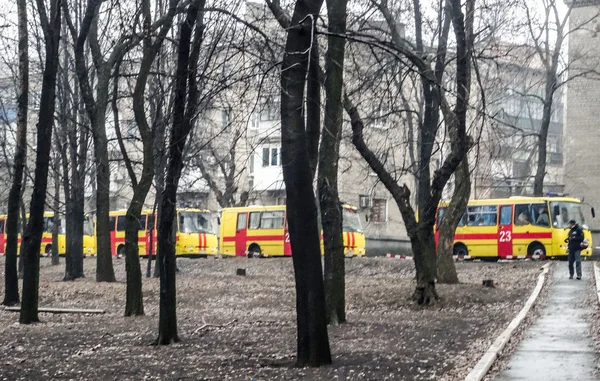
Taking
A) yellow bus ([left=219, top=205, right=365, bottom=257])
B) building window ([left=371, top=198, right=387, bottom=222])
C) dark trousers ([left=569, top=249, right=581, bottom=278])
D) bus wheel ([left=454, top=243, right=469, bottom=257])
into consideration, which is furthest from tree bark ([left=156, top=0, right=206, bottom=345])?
building window ([left=371, top=198, right=387, bottom=222])

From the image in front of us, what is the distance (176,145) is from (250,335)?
358 centimetres

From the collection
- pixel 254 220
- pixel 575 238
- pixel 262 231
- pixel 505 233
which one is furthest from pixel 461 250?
pixel 575 238

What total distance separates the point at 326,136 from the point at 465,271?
19.6 m

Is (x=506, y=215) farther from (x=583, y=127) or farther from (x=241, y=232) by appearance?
(x=583, y=127)

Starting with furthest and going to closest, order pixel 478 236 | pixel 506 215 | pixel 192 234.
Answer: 1. pixel 192 234
2. pixel 478 236
3. pixel 506 215

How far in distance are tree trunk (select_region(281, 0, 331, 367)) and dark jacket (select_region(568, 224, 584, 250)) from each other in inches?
735

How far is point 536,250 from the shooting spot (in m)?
45.3

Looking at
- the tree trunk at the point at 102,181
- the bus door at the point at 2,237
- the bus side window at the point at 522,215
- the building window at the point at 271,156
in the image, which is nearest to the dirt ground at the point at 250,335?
the tree trunk at the point at 102,181

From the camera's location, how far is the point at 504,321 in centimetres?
1994

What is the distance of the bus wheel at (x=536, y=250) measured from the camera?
45094 mm

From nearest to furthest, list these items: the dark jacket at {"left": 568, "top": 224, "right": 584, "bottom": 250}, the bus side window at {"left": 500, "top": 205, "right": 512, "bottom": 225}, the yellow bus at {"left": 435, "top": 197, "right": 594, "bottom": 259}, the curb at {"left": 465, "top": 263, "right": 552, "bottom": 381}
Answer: the curb at {"left": 465, "top": 263, "right": 552, "bottom": 381}, the dark jacket at {"left": 568, "top": 224, "right": 584, "bottom": 250}, the yellow bus at {"left": 435, "top": 197, "right": 594, "bottom": 259}, the bus side window at {"left": 500, "top": 205, "right": 512, "bottom": 225}

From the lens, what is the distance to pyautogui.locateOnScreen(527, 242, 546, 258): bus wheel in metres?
45.1

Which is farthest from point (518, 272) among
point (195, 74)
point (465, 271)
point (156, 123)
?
point (195, 74)

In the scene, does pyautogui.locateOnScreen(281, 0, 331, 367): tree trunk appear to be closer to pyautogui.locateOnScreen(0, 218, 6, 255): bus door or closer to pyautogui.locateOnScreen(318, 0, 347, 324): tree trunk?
pyautogui.locateOnScreen(318, 0, 347, 324): tree trunk
